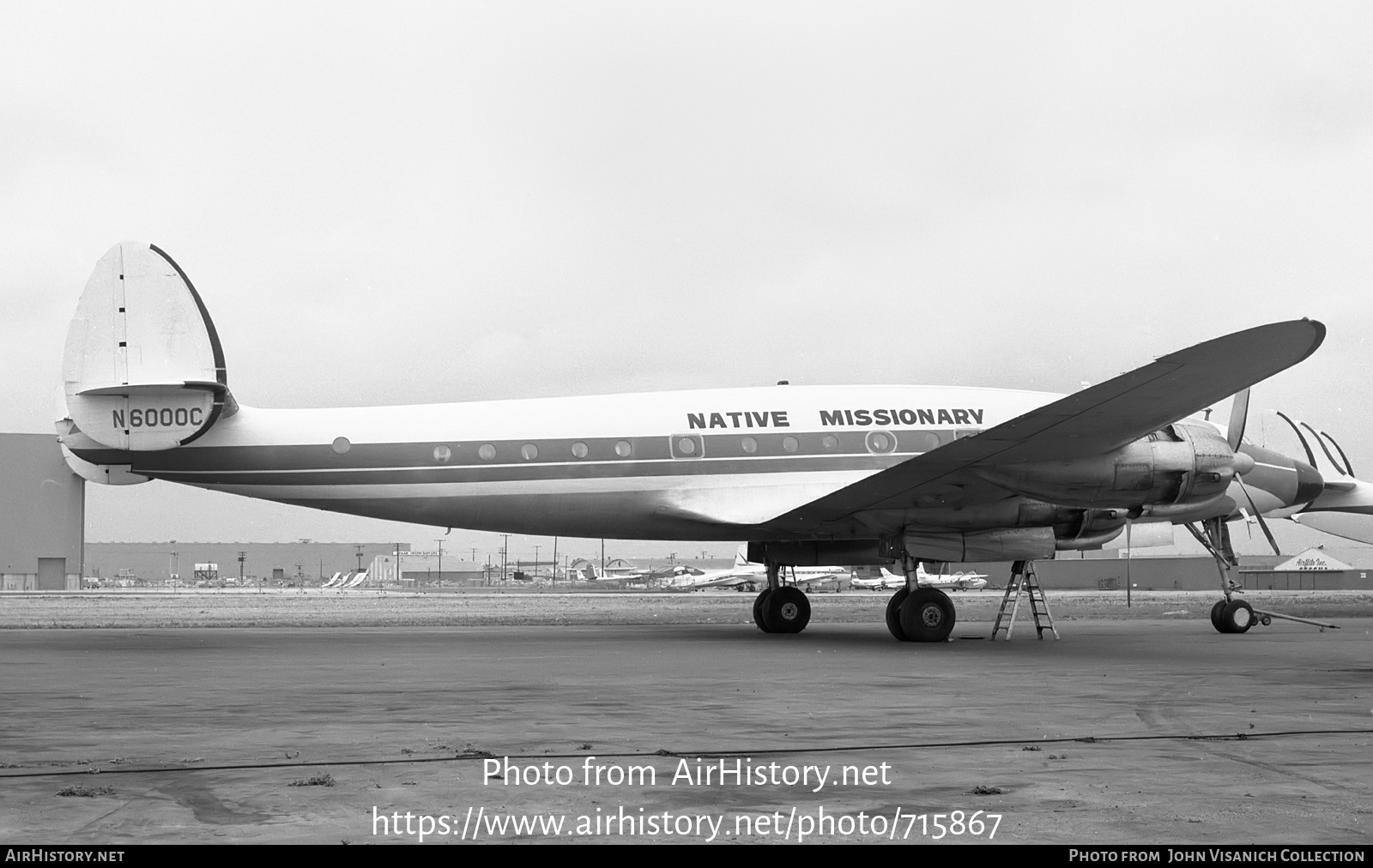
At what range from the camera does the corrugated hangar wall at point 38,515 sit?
86625 millimetres

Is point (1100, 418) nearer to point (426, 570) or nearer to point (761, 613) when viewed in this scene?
point (761, 613)

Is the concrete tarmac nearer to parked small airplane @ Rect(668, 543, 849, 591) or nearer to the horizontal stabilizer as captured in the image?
the horizontal stabilizer

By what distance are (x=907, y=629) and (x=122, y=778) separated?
15.1 m

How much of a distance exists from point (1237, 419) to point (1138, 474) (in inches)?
166

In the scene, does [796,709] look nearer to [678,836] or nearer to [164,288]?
[678,836]

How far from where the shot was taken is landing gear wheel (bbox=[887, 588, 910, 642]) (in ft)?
66.5

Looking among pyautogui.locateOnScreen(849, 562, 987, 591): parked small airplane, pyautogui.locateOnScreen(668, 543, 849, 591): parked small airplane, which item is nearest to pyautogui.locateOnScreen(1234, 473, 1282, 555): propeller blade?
pyautogui.locateOnScreen(849, 562, 987, 591): parked small airplane

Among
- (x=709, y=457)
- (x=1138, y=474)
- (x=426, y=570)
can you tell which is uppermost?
(x=709, y=457)

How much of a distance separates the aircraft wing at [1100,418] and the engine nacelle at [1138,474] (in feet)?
0.88

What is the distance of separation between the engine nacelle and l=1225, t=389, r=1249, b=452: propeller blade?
2126 millimetres

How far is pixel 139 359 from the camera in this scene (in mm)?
19484

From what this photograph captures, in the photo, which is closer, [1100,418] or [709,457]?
[1100,418]

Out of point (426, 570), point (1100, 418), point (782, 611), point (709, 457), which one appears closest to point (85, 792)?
point (1100, 418)

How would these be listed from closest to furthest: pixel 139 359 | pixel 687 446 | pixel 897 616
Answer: pixel 139 359 < pixel 897 616 < pixel 687 446
